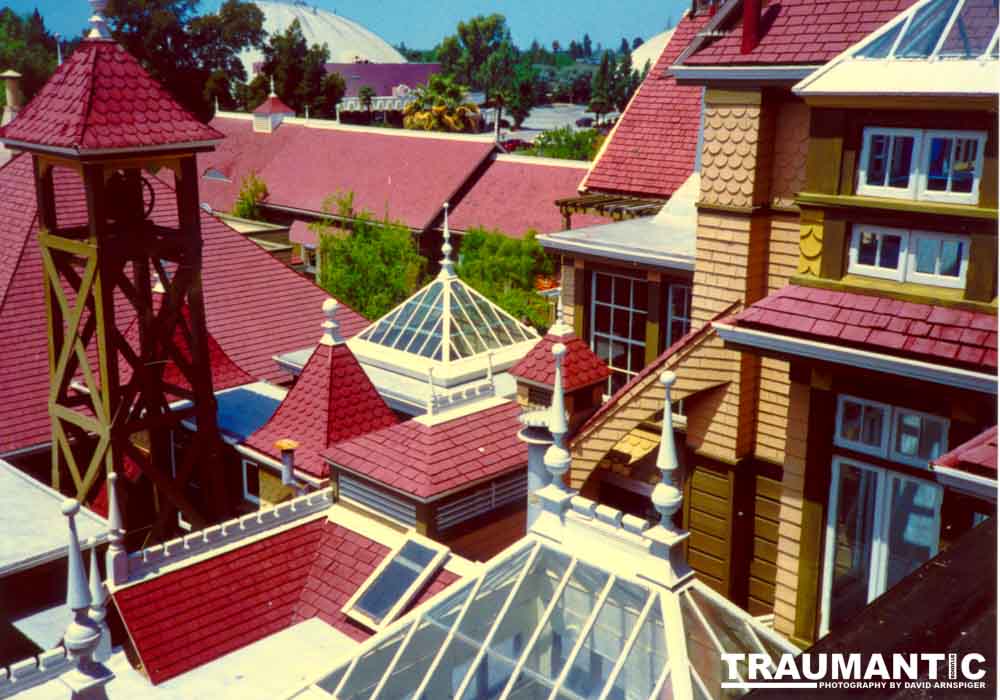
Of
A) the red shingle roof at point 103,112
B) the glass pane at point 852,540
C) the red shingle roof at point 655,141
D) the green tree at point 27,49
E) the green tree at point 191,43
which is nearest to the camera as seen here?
the glass pane at point 852,540

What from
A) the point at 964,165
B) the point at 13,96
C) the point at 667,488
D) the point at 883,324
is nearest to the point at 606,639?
→ the point at 667,488

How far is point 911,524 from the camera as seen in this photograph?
11.2 metres

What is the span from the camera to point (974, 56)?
33.2ft

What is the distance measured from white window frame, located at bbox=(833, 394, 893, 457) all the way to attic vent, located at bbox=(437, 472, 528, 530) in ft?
18.7

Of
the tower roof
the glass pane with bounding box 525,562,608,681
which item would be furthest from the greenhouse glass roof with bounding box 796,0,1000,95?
the tower roof

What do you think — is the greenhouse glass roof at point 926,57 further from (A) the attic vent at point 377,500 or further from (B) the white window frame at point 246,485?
(B) the white window frame at point 246,485

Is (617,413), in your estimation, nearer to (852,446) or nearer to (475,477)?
(475,477)

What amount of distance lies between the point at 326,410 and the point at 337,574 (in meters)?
3.02

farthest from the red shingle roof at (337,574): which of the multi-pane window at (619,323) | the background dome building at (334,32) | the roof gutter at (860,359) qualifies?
the background dome building at (334,32)

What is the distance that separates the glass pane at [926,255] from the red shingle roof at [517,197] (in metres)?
33.5

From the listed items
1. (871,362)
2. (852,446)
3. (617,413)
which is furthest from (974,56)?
(617,413)

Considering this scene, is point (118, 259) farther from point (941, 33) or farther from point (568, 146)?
point (568, 146)

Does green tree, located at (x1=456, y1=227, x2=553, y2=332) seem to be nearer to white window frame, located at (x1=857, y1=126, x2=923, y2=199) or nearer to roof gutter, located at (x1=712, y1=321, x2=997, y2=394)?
roof gutter, located at (x1=712, y1=321, x2=997, y2=394)

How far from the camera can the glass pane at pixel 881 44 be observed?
35.2ft
